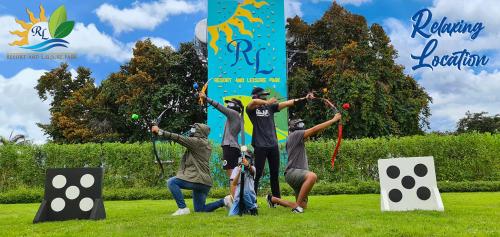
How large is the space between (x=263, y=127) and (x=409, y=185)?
7.93ft

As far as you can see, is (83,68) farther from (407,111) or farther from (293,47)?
(407,111)

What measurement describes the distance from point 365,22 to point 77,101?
18.5 m

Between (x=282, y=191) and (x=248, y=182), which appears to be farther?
(x=282, y=191)

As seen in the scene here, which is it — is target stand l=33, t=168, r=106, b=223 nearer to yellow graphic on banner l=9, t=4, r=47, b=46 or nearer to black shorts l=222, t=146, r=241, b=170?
black shorts l=222, t=146, r=241, b=170

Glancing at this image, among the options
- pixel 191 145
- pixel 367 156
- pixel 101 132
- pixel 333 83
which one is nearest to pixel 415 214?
pixel 191 145

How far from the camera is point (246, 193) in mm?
7133

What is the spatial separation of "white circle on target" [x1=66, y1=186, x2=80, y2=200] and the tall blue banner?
42.6 ft

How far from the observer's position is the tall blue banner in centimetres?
2056

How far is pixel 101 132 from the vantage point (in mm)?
29641

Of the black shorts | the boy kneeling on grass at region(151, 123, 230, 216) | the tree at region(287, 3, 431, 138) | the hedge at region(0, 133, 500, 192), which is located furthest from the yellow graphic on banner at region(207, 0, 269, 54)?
the boy kneeling on grass at region(151, 123, 230, 216)

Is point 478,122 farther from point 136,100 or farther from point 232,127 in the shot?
point 232,127

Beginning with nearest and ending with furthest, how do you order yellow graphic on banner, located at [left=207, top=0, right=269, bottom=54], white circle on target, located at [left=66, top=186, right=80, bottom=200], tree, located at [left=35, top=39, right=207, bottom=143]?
white circle on target, located at [left=66, top=186, right=80, bottom=200] < yellow graphic on banner, located at [left=207, top=0, right=269, bottom=54] < tree, located at [left=35, top=39, right=207, bottom=143]

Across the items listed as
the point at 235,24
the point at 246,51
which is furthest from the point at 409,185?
the point at 235,24

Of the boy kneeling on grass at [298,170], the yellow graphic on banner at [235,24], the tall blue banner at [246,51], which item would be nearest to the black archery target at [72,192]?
the boy kneeling on grass at [298,170]
